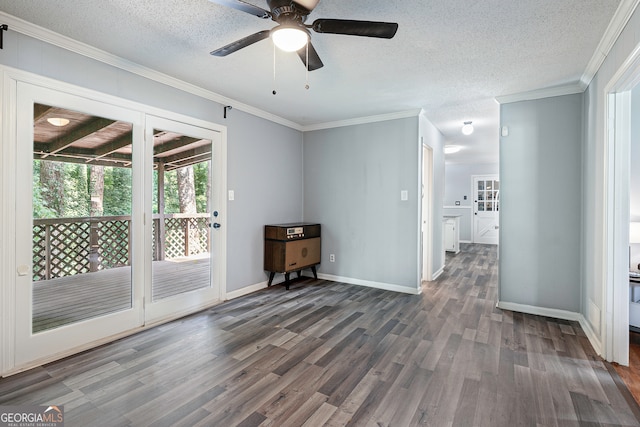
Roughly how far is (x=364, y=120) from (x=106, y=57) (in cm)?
306

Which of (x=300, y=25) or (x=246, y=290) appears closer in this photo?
(x=300, y=25)

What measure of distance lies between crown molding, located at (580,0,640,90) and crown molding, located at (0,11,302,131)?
3.44m

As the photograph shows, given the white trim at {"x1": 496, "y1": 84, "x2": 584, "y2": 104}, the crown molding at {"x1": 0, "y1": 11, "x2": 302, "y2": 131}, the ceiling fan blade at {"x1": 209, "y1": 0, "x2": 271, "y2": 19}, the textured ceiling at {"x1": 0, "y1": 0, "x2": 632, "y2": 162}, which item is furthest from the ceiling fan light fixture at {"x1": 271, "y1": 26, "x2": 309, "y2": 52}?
the white trim at {"x1": 496, "y1": 84, "x2": 584, "y2": 104}

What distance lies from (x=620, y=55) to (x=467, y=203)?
7722 mm

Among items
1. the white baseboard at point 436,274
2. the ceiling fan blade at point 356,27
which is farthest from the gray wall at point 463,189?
the ceiling fan blade at point 356,27

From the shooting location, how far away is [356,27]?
5.61 feet

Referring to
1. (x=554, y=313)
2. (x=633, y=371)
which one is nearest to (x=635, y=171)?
(x=554, y=313)

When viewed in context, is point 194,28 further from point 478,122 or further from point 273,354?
point 478,122

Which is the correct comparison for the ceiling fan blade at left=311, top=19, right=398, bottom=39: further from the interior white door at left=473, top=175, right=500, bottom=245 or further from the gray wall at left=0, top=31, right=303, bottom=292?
the interior white door at left=473, top=175, right=500, bottom=245

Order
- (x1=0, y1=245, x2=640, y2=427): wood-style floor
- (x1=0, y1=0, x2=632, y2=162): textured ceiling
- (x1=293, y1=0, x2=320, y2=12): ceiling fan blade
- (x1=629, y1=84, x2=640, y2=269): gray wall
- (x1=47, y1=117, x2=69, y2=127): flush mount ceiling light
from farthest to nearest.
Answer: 1. (x1=629, y1=84, x2=640, y2=269): gray wall
2. (x1=47, y1=117, x2=69, y2=127): flush mount ceiling light
3. (x1=0, y1=0, x2=632, y2=162): textured ceiling
4. (x1=0, y1=245, x2=640, y2=427): wood-style floor
5. (x1=293, y1=0, x2=320, y2=12): ceiling fan blade

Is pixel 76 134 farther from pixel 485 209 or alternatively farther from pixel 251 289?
pixel 485 209

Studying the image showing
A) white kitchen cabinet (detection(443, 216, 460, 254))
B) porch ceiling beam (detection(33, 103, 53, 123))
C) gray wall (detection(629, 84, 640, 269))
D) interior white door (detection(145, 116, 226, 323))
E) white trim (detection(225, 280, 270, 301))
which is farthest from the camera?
white kitchen cabinet (detection(443, 216, 460, 254))

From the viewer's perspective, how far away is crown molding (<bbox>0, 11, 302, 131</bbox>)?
213 cm

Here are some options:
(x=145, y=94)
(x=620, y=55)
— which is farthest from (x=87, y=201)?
(x=620, y=55)
